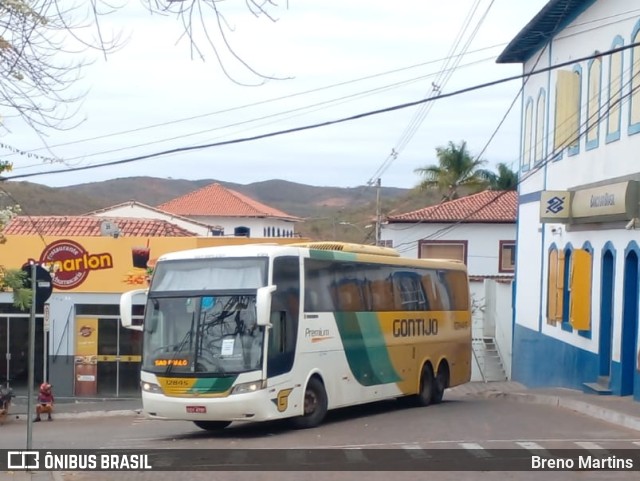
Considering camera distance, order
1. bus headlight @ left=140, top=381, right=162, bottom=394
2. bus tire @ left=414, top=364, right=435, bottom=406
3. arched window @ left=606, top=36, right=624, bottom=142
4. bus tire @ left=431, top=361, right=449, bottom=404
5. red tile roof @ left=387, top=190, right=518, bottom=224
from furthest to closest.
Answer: red tile roof @ left=387, top=190, right=518, bottom=224 < bus tire @ left=431, top=361, right=449, bottom=404 < bus tire @ left=414, top=364, right=435, bottom=406 < arched window @ left=606, top=36, right=624, bottom=142 < bus headlight @ left=140, top=381, right=162, bottom=394

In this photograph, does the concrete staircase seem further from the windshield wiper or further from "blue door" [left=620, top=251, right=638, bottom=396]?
the windshield wiper

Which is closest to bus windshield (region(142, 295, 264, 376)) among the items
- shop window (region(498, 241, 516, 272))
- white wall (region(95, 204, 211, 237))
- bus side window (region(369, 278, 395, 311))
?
bus side window (region(369, 278, 395, 311))

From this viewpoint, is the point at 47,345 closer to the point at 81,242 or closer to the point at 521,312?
the point at 81,242

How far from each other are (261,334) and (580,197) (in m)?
11.3

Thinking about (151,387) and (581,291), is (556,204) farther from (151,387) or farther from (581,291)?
(151,387)

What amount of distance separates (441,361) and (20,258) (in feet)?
48.7

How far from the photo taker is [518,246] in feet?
115

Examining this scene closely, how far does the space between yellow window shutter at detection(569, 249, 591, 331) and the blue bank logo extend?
1810 mm

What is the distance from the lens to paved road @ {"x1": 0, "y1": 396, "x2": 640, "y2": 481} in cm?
1301

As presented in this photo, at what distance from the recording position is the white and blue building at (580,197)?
74.7ft

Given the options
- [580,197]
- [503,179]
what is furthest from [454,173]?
[580,197]

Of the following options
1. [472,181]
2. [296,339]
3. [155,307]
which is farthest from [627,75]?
[472,181]

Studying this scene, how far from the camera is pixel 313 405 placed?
19047 millimetres

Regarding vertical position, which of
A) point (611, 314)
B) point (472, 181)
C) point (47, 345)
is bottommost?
point (47, 345)
